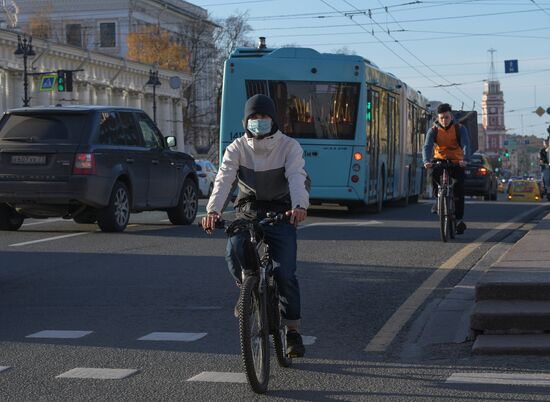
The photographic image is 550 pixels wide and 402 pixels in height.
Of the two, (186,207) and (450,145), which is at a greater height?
(450,145)

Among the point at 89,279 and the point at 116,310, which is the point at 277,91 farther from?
the point at 116,310

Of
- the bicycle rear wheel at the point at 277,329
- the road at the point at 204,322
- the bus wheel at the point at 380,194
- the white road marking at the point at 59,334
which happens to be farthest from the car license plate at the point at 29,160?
the bicycle rear wheel at the point at 277,329

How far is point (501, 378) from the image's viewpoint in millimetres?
6832

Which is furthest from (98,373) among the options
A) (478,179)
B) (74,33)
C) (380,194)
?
(74,33)

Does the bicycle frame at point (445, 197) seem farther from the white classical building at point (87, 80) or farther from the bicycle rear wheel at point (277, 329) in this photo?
the white classical building at point (87, 80)

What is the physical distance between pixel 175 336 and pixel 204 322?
Result: 0.68m

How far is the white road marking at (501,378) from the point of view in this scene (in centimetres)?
670

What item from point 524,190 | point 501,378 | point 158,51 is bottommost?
point 524,190

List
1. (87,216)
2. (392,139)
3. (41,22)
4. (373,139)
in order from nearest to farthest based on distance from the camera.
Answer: (87,216), (373,139), (392,139), (41,22)

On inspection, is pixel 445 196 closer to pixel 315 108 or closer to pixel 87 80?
pixel 315 108

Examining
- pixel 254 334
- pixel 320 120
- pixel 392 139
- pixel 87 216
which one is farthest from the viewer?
pixel 392 139

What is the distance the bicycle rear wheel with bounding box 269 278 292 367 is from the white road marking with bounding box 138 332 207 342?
1155 mm

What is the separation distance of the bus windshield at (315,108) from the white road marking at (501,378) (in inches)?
611

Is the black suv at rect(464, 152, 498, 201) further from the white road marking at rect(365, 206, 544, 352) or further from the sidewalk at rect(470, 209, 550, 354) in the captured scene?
the sidewalk at rect(470, 209, 550, 354)
